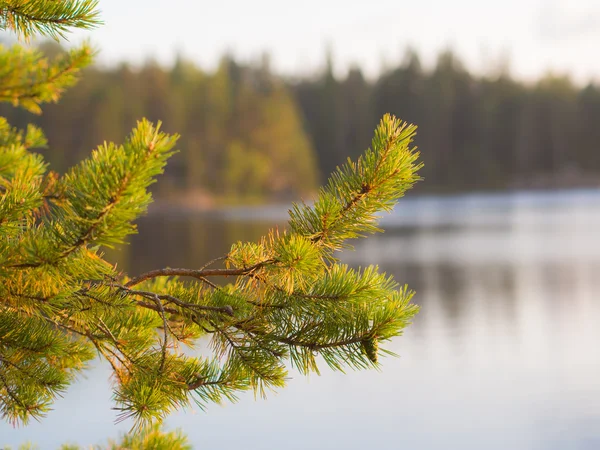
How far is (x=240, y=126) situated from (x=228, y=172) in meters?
6.16

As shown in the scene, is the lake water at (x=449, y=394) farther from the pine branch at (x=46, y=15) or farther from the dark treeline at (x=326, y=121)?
the dark treeline at (x=326, y=121)

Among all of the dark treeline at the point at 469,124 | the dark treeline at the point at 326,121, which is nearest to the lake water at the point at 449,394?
the dark treeline at the point at 326,121

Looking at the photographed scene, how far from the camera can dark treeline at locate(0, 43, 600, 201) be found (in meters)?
56.0

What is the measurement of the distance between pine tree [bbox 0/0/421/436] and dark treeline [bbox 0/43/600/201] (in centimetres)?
5239

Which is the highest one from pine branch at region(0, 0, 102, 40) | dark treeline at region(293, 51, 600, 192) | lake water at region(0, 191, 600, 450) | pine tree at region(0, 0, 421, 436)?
dark treeline at region(293, 51, 600, 192)

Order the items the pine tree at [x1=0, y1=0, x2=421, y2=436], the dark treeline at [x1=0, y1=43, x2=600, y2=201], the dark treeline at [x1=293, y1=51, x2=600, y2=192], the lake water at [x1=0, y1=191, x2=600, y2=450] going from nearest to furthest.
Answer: the pine tree at [x1=0, y1=0, x2=421, y2=436] < the lake water at [x1=0, y1=191, x2=600, y2=450] < the dark treeline at [x1=0, y1=43, x2=600, y2=201] < the dark treeline at [x1=293, y1=51, x2=600, y2=192]

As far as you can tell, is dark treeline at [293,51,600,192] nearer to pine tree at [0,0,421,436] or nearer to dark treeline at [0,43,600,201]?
dark treeline at [0,43,600,201]

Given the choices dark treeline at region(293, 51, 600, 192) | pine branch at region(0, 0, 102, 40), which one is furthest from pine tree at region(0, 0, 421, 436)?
dark treeline at region(293, 51, 600, 192)

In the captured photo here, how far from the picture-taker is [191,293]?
2252 mm

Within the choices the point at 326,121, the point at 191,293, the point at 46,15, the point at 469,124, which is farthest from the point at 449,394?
the point at 469,124

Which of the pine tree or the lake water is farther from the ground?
the pine tree

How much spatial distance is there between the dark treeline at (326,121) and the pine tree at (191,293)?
172 ft

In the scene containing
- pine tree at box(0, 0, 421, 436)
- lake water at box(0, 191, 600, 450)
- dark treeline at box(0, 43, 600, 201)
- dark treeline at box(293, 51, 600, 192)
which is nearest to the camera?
pine tree at box(0, 0, 421, 436)

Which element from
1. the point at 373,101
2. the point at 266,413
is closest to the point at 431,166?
the point at 373,101
